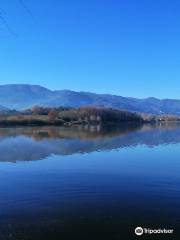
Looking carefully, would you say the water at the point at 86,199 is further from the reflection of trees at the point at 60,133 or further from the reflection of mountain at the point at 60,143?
the reflection of trees at the point at 60,133

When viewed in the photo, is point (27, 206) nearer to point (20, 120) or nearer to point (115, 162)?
point (115, 162)

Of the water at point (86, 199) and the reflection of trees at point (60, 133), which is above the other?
the reflection of trees at point (60, 133)

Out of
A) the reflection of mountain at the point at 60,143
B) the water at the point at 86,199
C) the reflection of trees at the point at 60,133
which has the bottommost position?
the water at the point at 86,199

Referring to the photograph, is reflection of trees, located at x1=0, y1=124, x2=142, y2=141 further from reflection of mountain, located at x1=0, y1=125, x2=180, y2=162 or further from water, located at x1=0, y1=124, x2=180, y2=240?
water, located at x1=0, y1=124, x2=180, y2=240

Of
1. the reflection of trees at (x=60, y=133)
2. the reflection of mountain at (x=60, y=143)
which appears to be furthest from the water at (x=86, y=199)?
the reflection of trees at (x=60, y=133)

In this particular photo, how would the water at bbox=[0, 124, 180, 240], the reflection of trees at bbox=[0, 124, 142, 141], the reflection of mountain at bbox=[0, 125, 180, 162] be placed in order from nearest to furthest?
the water at bbox=[0, 124, 180, 240] < the reflection of mountain at bbox=[0, 125, 180, 162] < the reflection of trees at bbox=[0, 124, 142, 141]

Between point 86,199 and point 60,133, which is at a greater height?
point 60,133

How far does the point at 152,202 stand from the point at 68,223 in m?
4.94

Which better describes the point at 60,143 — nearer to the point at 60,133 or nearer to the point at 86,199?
the point at 60,133

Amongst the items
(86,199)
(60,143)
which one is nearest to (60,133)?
(60,143)

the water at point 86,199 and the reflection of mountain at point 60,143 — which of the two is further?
the reflection of mountain at point 60,143

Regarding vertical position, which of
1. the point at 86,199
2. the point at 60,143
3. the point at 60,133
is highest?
the point at 60,133

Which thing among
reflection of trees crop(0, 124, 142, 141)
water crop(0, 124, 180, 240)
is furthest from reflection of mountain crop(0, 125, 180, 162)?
water crop(0, 124, 180, 240)

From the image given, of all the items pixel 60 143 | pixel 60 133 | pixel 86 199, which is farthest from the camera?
pixel 60 133
